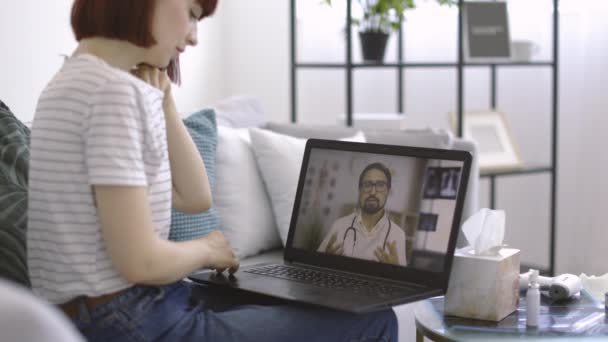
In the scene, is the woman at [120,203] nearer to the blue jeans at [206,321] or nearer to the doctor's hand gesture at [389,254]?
the blue jeans at [206,321]

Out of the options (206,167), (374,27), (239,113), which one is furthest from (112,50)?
(374,27)

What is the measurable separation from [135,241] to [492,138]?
228 cm

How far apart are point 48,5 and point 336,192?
4.16 feet

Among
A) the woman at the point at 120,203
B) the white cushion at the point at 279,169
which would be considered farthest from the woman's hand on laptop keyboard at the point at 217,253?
the white cushion at the point at 279,169

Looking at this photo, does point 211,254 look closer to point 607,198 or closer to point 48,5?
point 48,5

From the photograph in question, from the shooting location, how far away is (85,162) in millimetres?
1193

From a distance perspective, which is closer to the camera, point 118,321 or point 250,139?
point 118,321

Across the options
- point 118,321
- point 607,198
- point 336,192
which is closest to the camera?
point 118,321

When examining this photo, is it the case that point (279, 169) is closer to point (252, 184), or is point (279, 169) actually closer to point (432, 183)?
point (252, 184)

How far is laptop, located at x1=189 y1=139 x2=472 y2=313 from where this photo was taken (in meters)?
1.39

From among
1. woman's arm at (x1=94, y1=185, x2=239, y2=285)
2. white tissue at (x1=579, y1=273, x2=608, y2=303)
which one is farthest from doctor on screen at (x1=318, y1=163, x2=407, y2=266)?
white tissue at (x1=579, y1=273, x2=608, y2=303)

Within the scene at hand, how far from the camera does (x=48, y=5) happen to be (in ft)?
8.00

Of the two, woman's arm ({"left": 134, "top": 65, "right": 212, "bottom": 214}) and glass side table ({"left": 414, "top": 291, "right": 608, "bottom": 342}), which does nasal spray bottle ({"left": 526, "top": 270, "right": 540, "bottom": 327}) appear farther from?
woman's arm ({"left": 134, "top": 65, "right": 212, "bottom": 214})

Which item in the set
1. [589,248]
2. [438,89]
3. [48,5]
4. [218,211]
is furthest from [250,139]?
[589,248]
